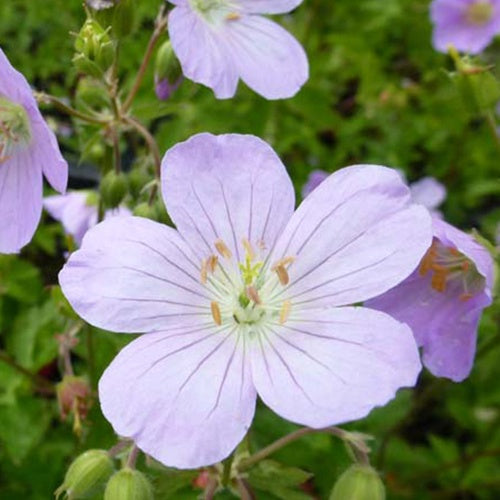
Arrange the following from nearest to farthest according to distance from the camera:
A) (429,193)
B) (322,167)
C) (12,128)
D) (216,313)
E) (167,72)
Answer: (216,313)
(12,128)
(167,72)
(429,193)
(322,167)

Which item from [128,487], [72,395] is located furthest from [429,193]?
[128,487]

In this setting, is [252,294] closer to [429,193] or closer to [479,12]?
[429,193]

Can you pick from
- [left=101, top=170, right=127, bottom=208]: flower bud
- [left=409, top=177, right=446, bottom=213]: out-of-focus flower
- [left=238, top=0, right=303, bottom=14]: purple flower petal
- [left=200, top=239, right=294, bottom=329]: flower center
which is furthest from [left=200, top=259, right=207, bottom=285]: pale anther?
[left=409, top=177, right=446, bottom=213]: out-of-focus flower

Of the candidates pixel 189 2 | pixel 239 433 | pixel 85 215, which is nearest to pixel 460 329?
pixel 239 433

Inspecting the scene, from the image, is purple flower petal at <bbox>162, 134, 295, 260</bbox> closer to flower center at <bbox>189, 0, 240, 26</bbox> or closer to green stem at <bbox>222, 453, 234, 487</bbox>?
green stem at <bbox>222, 453, 234, 487</bbox>

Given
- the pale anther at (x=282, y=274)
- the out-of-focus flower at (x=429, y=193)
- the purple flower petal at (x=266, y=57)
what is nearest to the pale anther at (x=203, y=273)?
the pale anther at (x=282, y=274)

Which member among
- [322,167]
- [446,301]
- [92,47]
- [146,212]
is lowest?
[322,167]
